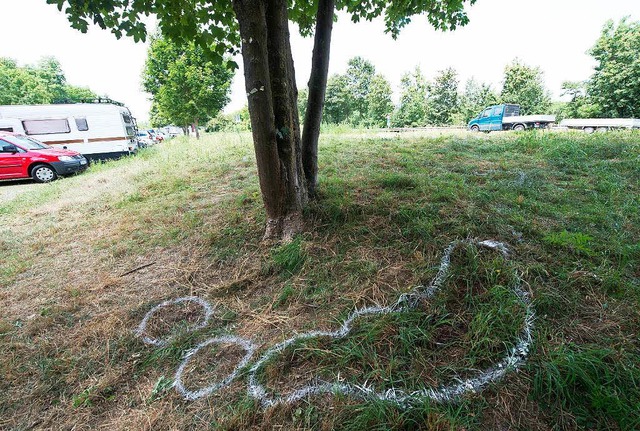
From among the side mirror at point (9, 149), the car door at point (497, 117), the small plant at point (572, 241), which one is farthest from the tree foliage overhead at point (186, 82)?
the small plant at point (572, 241)

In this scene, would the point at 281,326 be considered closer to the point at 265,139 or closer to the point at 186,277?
the point at 186,277

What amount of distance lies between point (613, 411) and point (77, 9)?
207 inches

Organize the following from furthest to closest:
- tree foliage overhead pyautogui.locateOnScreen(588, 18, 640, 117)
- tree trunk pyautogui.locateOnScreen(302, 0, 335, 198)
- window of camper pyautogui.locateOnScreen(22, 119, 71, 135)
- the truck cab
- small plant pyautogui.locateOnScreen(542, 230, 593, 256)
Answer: tree foliage overhead pyautogui.locateOnScreen(588, 18, 640, 117) → the truck cab → window of camper pyautogui.locateOnScreen(22, 119, 71, 135) → tree trunk pyautogui.locateOnScreen(302, 0, 335, 198) → small plant pyautogui.locateOnScreen(542, 230, 593, 256)

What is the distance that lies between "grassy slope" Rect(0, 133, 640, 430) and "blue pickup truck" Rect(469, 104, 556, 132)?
14124mm

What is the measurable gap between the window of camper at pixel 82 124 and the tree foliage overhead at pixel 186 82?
18.9ft

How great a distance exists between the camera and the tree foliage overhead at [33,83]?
96.2ft

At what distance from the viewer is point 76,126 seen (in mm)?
12797

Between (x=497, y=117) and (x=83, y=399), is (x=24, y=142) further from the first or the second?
(x=497, y=117)

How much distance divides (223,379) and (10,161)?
38.3 ft

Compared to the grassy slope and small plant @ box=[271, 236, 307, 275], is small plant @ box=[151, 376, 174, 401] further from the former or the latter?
small plant @ box=[271, 236, 307, 275]

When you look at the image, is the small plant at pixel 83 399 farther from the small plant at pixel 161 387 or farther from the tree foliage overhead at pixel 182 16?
the tree foliage overhead at pixel 182 16

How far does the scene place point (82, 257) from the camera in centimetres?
369

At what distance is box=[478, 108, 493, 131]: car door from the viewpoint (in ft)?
59.7

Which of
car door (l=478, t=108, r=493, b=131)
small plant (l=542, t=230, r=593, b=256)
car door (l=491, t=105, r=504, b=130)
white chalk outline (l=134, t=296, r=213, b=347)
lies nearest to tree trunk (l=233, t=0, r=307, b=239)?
white chalk outline (l=134, t=296, r=213, b=347)
